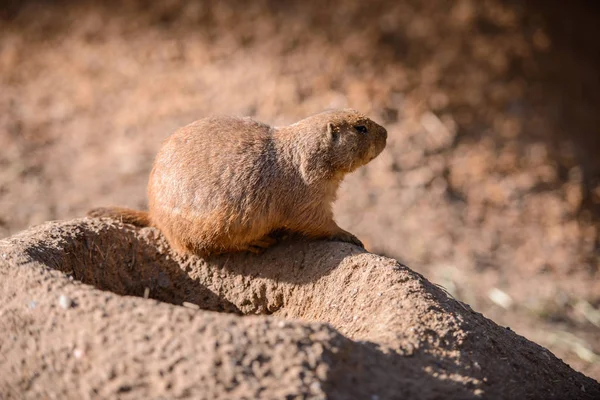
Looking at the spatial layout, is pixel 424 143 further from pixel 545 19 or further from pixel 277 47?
pixel 545 19

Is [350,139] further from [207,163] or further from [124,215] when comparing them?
[124,215]

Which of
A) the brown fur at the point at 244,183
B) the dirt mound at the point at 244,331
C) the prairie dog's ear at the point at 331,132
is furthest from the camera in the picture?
the prairie dog's ear at the point at 331,132

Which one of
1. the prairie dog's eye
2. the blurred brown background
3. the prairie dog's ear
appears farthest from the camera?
the blurred brown background

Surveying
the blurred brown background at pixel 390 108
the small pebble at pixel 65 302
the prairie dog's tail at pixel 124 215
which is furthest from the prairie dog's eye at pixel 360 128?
the blurred brown background at pixel 390 108

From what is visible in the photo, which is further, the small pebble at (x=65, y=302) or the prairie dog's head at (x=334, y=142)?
the prairie dog's head at (x=334, y=142)

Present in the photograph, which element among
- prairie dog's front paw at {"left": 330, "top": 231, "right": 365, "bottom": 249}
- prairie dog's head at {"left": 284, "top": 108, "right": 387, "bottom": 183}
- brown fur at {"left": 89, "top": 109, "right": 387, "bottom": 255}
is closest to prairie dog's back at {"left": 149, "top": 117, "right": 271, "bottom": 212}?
brown fur at {"left": 89, "top": 109, "right": 387, "bottom": 255}

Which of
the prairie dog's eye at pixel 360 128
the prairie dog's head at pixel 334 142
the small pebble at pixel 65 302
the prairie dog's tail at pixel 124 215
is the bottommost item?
the small pebble at pixel 65 302

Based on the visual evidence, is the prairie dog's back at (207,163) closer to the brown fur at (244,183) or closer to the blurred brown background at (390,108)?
the brown fur at (244,183)

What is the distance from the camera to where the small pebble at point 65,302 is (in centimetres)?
298

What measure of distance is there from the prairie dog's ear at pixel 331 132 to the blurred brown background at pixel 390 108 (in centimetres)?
263

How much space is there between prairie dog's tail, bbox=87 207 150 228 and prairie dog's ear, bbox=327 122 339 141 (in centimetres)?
132

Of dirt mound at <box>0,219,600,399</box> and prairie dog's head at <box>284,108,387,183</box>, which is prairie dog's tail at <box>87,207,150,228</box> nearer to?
dirt mound at <box>0,219,600,399</box>

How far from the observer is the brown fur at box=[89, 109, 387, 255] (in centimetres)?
394

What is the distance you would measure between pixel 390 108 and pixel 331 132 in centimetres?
431
